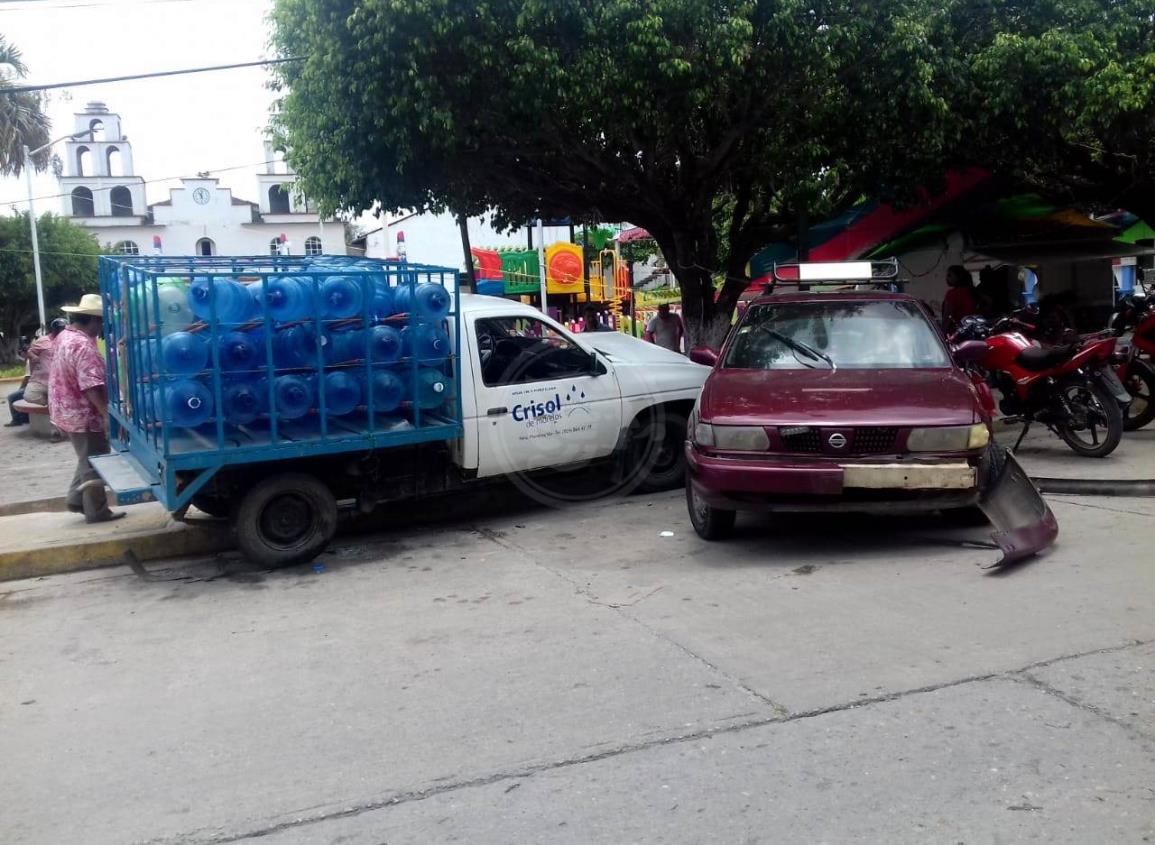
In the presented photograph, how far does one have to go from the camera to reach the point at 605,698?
4406 mm

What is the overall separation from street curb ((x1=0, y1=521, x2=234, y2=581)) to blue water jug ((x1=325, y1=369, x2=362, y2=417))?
132 centimetres

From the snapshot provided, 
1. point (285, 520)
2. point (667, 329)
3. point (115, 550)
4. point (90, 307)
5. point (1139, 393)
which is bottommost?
point (115, 550)

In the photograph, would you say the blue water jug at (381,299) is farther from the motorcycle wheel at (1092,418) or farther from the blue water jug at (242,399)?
the motorcycle wheel at (1092,418)

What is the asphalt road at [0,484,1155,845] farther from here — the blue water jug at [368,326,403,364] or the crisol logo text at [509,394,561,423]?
the blue water jug at [368,326,403,364]

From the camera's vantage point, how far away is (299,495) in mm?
7059

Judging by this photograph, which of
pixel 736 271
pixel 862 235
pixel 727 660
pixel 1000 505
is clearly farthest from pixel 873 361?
pixel 862 235

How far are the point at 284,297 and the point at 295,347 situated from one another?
1.09ft

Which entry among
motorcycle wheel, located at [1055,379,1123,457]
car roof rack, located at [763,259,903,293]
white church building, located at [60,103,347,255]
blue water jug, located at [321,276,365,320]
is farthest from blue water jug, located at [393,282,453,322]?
white church building, located at [60,103,347,255]

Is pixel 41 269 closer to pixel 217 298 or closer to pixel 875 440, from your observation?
pixel 217 298

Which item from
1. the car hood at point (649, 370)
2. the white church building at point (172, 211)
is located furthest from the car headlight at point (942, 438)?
the white church building at point (172, 211)

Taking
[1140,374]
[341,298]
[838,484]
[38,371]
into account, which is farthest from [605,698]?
[38,371]

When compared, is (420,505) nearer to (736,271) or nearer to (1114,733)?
(1114,733)

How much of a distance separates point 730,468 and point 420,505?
2.99 meters

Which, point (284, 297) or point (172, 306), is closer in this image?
point (172, 306)
